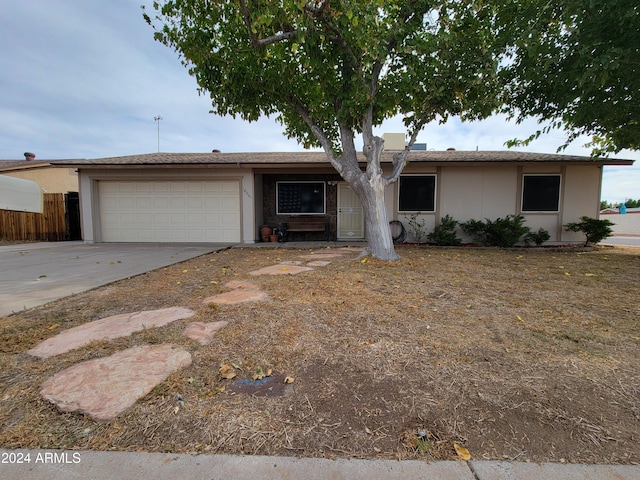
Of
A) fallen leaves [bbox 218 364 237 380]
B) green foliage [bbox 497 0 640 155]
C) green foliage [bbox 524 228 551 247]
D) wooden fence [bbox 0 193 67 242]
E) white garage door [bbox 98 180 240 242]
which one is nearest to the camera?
fallen leaves [bbox 218 364 237 380]

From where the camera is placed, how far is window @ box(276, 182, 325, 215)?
10.8 meters

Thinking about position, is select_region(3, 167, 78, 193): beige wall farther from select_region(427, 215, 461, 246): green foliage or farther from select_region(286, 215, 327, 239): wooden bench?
select_region(427, 215, 461, 246): green foliage

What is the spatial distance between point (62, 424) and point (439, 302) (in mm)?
3364

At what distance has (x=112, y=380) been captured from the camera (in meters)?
1.84

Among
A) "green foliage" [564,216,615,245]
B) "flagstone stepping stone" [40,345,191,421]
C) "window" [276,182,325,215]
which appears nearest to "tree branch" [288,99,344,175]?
"window" [276,182,325,215]

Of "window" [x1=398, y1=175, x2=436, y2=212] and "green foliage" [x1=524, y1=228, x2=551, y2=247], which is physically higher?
"window" [x1=398, y1=175, x2=436, y2=212]

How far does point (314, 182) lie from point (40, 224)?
10.2 metres

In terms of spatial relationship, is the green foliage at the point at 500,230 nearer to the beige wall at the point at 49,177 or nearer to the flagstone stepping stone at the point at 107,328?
the flagstone stepping stone at the point at 107,328

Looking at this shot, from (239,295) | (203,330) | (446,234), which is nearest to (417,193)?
(446,234)

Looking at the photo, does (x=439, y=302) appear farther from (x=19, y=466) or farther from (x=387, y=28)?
(x=387, y=28)

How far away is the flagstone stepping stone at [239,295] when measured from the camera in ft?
11.4

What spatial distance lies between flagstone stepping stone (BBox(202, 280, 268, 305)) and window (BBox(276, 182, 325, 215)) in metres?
6.89

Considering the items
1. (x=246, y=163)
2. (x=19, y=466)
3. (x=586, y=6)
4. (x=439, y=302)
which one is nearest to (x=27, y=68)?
(x=246, y=163)

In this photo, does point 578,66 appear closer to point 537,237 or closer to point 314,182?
point 537,237
